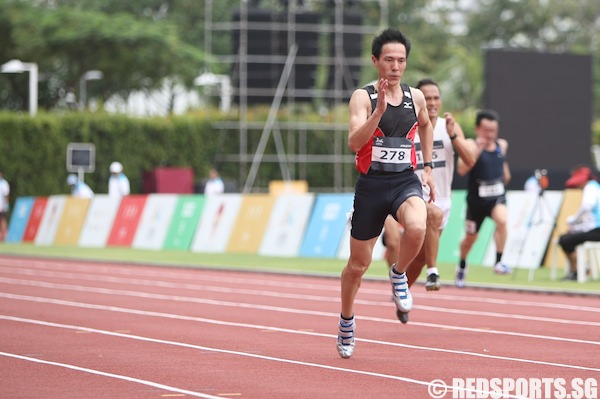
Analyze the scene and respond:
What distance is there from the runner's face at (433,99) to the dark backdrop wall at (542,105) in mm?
19300

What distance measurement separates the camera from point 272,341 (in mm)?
12547

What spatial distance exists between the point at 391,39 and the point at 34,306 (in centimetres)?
762

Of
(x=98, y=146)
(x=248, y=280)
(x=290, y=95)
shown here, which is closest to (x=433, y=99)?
(x=248, y=280)

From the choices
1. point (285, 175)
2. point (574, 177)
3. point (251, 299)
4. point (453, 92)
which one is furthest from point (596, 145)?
point (251, 299)

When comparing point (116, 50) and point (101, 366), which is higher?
point (101, 366)

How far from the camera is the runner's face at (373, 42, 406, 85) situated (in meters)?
10.7

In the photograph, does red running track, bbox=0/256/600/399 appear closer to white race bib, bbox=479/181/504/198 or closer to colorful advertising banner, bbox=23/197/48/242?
white race bib, bbox=479/181/504/198

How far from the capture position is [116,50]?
181ft

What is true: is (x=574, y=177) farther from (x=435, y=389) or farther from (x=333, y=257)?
(x=435, y=389)

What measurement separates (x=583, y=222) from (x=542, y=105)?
14.2 m

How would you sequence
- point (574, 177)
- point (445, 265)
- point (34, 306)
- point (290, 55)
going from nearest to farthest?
point (34, 306) → point (574, 177) → point (445, 265) → point (290, 55)

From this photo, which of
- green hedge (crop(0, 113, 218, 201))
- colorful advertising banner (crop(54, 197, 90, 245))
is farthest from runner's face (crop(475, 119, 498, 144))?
green hedge (crop(0, 113, 218, 201))

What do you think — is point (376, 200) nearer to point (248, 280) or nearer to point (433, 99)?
point (433, 99)

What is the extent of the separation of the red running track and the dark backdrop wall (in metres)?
14.0
